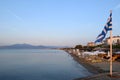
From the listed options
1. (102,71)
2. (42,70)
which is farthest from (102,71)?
(42,70)

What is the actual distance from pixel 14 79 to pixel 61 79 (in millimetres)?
4579

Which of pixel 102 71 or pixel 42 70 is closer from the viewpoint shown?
pixel 102 71

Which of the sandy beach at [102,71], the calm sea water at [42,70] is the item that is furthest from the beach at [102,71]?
the calm sea water at [42,70]

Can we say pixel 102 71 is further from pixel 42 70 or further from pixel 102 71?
pixel 42 70

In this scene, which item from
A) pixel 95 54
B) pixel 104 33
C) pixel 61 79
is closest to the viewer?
pixel 104 33

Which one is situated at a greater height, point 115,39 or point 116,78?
point 115,39

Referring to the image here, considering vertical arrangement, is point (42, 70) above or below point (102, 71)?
below

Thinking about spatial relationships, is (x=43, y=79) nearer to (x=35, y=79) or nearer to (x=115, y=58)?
(x=35, y=79)

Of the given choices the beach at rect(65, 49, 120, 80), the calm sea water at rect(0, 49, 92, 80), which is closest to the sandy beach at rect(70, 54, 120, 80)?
the beach at rect(65, 49, 120, 80)

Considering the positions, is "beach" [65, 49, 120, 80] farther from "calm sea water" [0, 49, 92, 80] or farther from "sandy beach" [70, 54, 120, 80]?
"calm sea water" [0, 49, 92, 80]

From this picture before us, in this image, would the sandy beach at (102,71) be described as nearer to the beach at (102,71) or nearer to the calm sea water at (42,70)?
the beach at (102,71)

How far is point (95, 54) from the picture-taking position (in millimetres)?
42781

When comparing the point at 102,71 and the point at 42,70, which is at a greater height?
the point at 102,71

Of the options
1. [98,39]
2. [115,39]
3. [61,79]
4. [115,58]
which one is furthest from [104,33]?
[115,39]
